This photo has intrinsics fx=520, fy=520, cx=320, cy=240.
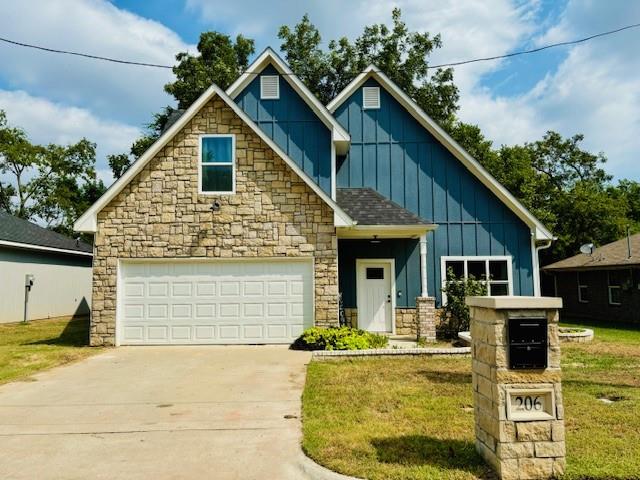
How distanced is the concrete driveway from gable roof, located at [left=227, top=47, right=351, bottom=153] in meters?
6.92

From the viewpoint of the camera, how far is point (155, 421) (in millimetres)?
6250

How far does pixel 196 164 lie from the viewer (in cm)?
1284

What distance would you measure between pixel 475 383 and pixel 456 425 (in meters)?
1.16

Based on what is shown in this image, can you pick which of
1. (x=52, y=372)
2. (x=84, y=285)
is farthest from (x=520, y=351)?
(x=84, y=285)

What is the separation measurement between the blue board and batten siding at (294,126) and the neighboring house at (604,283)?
11725 mm

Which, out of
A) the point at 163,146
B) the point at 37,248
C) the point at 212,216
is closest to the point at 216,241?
the point at 212,216

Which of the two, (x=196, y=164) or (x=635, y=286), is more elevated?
(x=196, y=164)

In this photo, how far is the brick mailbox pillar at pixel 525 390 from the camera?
4297 mm

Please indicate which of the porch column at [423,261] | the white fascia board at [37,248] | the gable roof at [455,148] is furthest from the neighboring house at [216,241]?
the white fascia board at [37,248]

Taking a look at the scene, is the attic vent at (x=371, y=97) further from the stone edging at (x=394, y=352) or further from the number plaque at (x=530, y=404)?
the number plaque at (x=530, y=404)

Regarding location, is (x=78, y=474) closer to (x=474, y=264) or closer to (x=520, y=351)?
(x=520, y=351)

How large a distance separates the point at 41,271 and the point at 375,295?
1493cm

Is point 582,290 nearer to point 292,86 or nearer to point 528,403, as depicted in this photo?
point 292,86

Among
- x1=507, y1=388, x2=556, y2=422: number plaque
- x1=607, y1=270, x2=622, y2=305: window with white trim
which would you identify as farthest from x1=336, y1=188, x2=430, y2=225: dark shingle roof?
x1=607, y1=270, x2=622, y2=305: window with white trim
